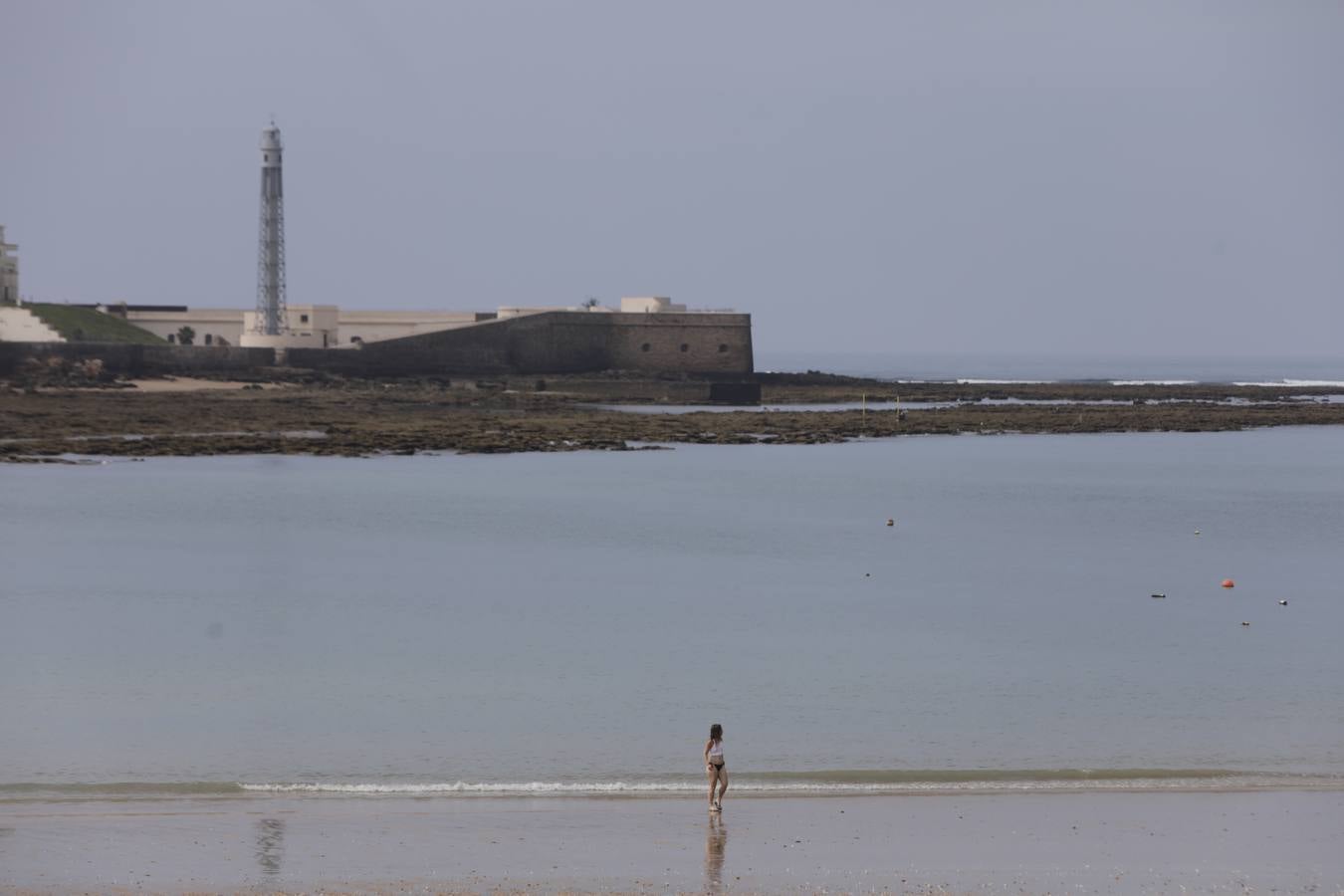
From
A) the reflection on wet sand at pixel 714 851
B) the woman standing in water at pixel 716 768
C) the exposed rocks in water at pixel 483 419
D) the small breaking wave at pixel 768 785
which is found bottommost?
the small breaking wave at pixel 768 785

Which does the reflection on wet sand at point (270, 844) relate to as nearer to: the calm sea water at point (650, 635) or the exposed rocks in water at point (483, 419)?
the calm sea water at point (650, 635)

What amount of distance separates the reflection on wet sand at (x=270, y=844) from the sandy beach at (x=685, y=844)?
2 centimetres

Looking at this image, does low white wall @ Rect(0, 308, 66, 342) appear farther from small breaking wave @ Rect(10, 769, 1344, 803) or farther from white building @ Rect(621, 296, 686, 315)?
small breaking wave @ Rect(10, 769, 1344, 803)

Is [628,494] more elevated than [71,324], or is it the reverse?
[71,324]

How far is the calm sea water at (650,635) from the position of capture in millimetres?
13680

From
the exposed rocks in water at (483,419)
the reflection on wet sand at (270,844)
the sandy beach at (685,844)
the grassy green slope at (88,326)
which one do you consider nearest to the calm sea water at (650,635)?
the sandy beach at (685,844)

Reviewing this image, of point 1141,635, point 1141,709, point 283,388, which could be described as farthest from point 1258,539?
point 283,388

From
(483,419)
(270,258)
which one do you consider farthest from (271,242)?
(483,419)

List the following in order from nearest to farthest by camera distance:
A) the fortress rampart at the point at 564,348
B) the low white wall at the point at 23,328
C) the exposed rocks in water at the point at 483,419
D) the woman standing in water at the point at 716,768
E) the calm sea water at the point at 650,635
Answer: the woman standing in water at the point at 716,768 → the calm sea water at the point at 650,635 → the exposed rocks in water at the point at 483,419 → the low white wall at the point at 23,328 → the fortress rampart at the point at 564,348

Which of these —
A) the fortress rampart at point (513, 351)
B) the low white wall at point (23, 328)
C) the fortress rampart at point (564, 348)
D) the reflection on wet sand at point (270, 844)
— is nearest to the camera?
the reflection on wet sand at point (270, 844)

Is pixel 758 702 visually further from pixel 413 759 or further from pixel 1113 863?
pixel 1113 863

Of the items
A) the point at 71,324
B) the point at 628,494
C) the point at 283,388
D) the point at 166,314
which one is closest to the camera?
the point at 628,494

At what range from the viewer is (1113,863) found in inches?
409

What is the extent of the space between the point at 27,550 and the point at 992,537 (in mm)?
17022
